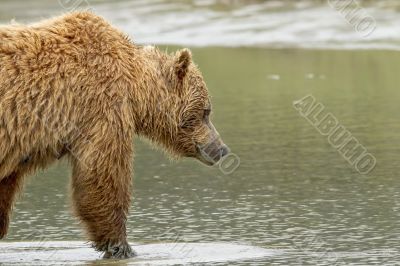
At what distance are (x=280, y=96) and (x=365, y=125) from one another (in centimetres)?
292

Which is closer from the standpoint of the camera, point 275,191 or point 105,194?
point 105,194

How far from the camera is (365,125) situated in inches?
548

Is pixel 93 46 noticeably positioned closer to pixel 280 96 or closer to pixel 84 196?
pixel 84 196

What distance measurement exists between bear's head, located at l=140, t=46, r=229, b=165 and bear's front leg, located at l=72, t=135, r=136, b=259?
458 millimetres

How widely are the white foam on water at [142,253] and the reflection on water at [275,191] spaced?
162 mm

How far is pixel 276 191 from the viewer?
34.9 ft

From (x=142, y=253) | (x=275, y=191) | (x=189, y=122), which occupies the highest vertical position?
(x=189, y=122)

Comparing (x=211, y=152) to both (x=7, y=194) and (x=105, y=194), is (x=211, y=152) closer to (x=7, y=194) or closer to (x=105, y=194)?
(x=105, y=194)

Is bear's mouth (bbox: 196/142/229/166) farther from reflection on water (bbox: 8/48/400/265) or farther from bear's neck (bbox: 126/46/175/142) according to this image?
reflection on water (bbox: 8/48/400/265)

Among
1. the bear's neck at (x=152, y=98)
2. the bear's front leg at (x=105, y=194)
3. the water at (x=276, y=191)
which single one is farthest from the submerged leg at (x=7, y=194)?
the bear's neck at (x=152, y=98)

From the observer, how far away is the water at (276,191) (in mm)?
8898

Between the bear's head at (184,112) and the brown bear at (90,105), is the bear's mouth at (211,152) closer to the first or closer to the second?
the bear's head at (184,112)

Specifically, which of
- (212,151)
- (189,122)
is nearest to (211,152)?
(212,151)

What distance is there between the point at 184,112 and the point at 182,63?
351 mm
